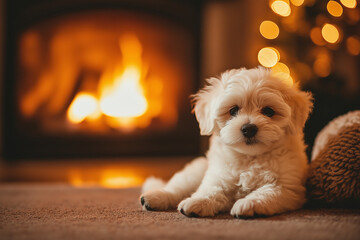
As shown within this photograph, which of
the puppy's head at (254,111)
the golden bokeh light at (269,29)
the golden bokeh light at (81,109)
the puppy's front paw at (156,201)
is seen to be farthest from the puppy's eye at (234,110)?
the golden bokeh light at (81,109)

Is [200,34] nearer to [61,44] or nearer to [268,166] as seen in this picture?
[61,44]

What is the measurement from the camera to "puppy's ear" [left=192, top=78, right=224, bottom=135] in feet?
5.62

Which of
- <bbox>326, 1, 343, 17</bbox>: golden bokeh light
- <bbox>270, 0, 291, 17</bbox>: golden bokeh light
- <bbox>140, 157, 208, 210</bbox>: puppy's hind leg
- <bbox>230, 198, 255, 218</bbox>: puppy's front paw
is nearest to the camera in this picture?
<bbox>230, 198, 255, 218</bbox>: puppy's front paw

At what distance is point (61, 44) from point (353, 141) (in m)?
3.23

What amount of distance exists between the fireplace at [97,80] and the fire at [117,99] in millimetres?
10

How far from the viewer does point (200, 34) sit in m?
4.10

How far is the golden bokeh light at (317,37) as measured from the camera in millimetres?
3672

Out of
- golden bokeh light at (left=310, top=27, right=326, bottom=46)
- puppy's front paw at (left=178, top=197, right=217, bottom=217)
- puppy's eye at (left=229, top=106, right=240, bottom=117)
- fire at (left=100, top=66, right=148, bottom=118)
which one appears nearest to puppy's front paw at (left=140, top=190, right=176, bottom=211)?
puppy's front paw at (left=178, top=197, right=217, bottom=217)

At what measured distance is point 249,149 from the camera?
1574mm

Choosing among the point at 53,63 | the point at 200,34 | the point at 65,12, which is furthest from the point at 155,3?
the point at 53,63

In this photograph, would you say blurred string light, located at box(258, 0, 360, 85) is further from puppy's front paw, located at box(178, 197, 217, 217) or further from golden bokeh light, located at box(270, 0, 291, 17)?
puppy's front paw, located at box(178, 197, 217, 217)

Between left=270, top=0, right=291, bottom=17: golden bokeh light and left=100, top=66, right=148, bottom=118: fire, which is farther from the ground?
left=270, top=0, right=291, bottom=17: golden bokeh light

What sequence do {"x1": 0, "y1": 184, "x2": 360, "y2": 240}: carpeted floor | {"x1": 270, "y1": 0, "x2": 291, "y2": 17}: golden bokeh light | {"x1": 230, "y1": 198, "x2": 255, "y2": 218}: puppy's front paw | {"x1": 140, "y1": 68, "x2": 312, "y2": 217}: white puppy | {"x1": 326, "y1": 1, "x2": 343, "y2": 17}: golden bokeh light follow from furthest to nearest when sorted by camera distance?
{"x1": 270, "y1": 0, "x2": 291, "y2": 17}: golden bokeh light, {"x1": 326, "y1": 1, "x2": 343, "y2": 17}: golden bokeh light, {"x1": 140, "y1": 68, "x2": 312, "y2": 217}: white puppy, {"x1": 230, "y1": 198, "x2": 255, "y2": 218}: puppy's front paw, {"x1": 0, "y1": 184, "x2": 360, "y2": 240}: carpeted floor

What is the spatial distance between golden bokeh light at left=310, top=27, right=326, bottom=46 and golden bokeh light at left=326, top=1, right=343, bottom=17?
0.19 meters
